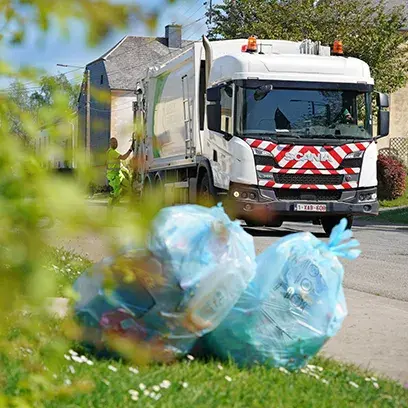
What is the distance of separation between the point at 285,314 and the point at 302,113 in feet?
37.9

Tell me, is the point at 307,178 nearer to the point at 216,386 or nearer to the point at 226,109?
the point at 226,109

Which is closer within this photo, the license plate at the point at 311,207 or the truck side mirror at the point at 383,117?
the license plate at the point at 311,207

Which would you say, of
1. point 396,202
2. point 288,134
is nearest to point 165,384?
point 288,134

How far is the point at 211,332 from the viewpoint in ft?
16.3

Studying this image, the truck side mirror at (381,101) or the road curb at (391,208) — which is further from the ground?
the truck side mirror at (381,101)

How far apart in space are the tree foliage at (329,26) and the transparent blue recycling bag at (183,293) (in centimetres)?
3500

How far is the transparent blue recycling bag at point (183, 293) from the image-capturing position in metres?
4.60

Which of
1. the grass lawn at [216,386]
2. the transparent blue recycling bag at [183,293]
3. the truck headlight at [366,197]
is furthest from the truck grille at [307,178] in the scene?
the transparent blue recycling bag at [183,293]

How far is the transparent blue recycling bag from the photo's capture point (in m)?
4.60

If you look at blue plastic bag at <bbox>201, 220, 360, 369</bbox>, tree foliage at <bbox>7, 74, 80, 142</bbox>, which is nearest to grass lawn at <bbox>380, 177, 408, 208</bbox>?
blue plastic bag at <bbox>201, 220, 360, 369</bbox>

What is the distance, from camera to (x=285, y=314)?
5008mm

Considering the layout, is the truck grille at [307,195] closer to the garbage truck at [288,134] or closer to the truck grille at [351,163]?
the garbage truck at [288,134]

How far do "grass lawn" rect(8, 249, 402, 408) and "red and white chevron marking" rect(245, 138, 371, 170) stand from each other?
11.0 meters

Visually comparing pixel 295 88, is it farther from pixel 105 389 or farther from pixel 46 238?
pixel 46 238
